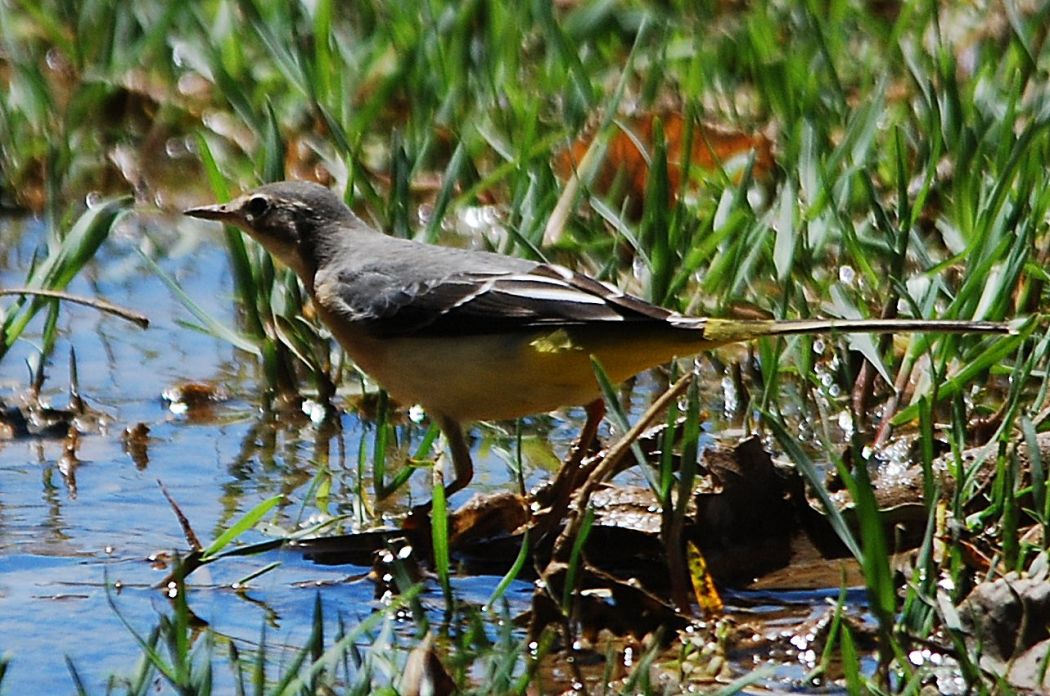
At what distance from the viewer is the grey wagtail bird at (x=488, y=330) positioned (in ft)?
16.9

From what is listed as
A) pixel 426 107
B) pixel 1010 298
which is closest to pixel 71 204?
pixel 426 107

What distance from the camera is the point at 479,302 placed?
5.46 meters

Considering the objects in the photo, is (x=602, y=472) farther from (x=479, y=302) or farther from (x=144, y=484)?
(x=144, y=484)

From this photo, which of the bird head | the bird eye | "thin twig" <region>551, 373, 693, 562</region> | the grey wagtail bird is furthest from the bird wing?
"thin twig" <region>551, 373, 693, 562</region>

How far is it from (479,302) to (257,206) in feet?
3.77

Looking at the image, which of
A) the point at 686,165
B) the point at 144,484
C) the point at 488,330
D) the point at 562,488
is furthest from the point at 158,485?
the point at 686,165

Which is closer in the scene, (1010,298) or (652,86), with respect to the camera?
(1010,298)

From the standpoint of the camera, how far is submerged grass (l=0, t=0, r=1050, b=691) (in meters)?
5.09

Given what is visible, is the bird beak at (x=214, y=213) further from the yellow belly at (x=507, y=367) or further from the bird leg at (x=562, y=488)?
the bird leg at (x=562, y=488)

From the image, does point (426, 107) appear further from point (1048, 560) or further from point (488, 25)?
point (1048, 560)

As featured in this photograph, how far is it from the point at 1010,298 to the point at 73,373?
2.86m

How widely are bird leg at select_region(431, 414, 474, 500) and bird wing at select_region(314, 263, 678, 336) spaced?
0.87 ft

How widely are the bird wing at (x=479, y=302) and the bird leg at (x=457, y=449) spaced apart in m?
0.27

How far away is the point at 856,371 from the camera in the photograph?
601cm
